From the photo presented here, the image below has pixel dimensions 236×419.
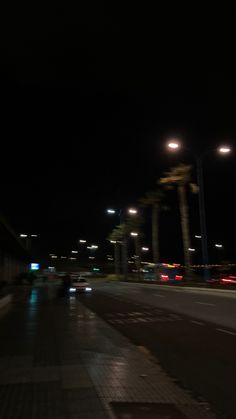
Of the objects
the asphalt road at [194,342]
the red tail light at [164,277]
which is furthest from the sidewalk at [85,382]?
the red tail light at [164,277]

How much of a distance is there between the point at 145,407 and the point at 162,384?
1.54m

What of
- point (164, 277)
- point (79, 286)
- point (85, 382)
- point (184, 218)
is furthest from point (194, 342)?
point (164, 277)

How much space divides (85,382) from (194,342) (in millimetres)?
5469

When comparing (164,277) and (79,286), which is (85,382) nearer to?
(79,286)

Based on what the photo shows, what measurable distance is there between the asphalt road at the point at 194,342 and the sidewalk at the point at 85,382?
31 cm

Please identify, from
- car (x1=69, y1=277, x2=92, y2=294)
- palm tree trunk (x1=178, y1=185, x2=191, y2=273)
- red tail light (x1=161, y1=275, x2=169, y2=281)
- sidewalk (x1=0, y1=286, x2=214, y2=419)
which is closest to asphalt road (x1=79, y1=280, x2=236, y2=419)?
sidewalk (x1=0, y1=286, x2=214, y2=419)

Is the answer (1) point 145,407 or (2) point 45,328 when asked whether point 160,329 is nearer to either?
(2) point 45,328

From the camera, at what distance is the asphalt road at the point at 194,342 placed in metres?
8.33

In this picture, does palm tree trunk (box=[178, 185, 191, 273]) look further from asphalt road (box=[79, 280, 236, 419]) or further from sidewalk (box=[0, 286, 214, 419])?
sidewalk (box=[0, 286, 214, 419])

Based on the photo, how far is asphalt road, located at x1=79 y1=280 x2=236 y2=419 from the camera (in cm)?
833

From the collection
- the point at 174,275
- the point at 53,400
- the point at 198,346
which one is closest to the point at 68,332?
the point at 198,346

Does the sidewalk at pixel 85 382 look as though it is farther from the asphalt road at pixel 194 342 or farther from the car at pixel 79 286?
the car at pixel 79 286

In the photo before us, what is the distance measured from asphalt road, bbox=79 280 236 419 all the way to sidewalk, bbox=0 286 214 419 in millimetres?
313

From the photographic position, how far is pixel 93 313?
23609 mm
